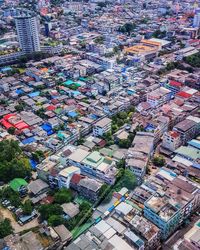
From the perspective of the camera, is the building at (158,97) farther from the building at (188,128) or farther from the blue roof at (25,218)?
the blue roof at (25,218)

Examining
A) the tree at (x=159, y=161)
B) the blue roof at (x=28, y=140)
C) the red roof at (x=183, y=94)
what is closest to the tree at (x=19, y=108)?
the blue roof at (x=28, y=140)

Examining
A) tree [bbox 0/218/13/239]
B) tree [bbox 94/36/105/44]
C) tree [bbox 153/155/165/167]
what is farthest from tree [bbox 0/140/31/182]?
tree [bbox 94/36/105/44]

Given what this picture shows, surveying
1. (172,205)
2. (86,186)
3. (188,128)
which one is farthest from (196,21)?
(172,205)

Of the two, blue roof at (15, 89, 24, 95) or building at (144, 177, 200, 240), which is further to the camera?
blue roof at (15, 89, 24, 95)

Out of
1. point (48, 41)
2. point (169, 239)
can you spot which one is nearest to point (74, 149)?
point (169, 239)

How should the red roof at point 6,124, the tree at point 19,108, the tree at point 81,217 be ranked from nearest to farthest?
the tree at point 81,217
the red roof at point 6,124
the tree at point 19,108

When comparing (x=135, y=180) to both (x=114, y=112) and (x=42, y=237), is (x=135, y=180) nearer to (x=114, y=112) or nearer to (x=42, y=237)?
(x=42, y=237)

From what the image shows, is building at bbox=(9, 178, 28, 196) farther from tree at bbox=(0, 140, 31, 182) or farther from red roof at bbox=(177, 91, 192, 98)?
red roof at bbox=(177, 91, 192, 98)
